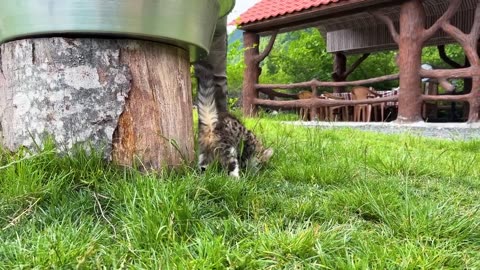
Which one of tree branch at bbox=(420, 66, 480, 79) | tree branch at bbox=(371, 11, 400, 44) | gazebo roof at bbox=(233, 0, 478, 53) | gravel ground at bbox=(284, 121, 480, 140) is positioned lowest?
gravel ground at bbox=(284, 121, 480, 140)

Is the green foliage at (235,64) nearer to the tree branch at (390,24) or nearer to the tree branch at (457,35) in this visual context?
the tree branch at (390,24)

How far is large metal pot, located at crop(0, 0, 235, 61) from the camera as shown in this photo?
225cm

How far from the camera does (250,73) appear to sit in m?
13.1

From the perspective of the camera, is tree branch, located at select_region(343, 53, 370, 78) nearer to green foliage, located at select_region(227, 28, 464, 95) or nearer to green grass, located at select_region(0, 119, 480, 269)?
green foliage, located at select_region(227, 28, 464, 95)

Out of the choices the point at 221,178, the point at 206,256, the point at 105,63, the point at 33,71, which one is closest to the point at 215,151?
the point at 221,178

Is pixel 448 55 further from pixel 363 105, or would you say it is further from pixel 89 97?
pixel 89 97

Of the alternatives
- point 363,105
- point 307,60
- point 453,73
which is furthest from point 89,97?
point 307,60

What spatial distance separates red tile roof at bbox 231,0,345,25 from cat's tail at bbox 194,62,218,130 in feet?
24.7

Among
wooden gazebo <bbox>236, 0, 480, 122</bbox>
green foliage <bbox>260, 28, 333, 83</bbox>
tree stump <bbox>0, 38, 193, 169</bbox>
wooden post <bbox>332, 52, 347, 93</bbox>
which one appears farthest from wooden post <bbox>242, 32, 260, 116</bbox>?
tree stump <bbox>0, 38, 193, 169</bbox>

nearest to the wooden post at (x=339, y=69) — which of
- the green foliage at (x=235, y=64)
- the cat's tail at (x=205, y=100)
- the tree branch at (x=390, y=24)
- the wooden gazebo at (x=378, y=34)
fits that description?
the wooden gazebo at (x=378, y=34)

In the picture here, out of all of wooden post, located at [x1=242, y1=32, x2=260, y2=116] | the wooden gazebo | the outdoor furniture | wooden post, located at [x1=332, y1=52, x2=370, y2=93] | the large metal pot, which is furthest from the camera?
wooden post, located at [x1=332, y1=52, x2=370, y2=93]

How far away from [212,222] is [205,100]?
156 cm

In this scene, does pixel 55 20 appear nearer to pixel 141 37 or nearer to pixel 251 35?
pixel 141 37

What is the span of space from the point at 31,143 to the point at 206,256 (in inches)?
51.6
